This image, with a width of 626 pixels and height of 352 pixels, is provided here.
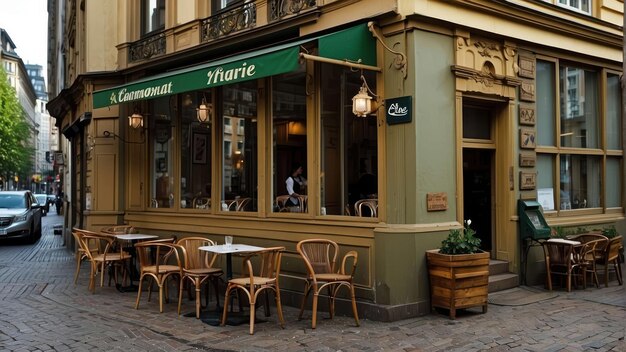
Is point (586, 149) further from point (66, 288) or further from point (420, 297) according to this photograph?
point (66, 288)

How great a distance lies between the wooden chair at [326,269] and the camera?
668cm

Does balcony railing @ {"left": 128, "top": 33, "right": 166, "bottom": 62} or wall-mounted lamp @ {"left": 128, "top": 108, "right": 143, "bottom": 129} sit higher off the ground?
balcony railing @ {"left": 128, "top": 33, "right": 166, "bottom": 62}

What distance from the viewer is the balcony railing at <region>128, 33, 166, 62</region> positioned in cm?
1112

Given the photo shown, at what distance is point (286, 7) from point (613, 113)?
7005 mm

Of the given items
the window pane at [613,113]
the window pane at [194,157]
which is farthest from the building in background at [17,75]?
the window pane at [613,113]

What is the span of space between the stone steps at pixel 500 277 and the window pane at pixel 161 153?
614cm

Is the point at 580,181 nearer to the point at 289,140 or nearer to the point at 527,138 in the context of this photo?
the point at 527,138

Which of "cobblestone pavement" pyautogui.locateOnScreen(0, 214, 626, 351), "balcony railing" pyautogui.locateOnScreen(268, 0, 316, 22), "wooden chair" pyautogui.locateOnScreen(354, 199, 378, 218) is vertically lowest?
"cobblestone pavement" pyautogui.locateOnScreen(0, 214, 626, 351)

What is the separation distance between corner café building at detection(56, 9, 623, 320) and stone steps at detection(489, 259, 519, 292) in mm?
144

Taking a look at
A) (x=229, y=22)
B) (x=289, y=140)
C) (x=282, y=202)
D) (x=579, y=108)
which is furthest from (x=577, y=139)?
(x=229, y=22)

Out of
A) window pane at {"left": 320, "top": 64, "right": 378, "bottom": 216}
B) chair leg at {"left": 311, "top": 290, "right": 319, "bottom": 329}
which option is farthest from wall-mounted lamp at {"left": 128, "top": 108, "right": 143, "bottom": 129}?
chair leg at {"left": 311, "top": 290, "right": 319, "bottom": 329}

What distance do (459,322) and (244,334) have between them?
2.59m

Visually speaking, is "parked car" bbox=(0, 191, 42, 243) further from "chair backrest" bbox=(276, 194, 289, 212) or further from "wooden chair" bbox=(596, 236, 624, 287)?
"wooden chair" bbox=(596, 236, 624, 287)

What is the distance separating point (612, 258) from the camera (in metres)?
8.95
